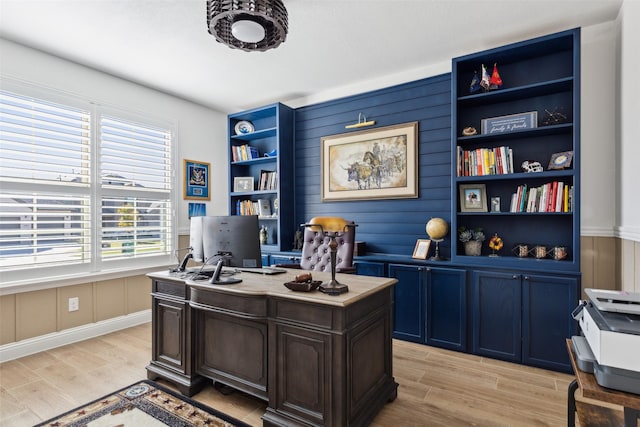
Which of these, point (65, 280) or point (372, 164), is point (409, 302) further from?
point (65, 280)

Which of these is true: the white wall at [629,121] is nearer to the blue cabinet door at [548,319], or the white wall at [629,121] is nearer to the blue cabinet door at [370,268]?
the blue cabinet door at [548,319]

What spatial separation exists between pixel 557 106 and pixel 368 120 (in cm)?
180

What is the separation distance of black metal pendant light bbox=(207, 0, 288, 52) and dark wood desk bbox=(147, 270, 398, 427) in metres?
1.61

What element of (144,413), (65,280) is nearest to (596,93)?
(144,413)

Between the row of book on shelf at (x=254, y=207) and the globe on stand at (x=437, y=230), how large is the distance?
2.14m

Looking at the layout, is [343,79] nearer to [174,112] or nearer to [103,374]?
[174,112]

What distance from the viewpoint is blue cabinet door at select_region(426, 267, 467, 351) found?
2986 mm

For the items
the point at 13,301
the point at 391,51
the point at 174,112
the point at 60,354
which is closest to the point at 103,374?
the point at 60,354

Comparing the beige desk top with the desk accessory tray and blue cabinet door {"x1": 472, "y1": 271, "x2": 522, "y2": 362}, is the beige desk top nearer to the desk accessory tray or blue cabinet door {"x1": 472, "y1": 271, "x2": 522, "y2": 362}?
the desk accessory tray

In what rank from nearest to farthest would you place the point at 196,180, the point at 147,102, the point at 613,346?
the point at 613,346 → the point at 147,102 → the point at 196,180

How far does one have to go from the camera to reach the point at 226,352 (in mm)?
2199

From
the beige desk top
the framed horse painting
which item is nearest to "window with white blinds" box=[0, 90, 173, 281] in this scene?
the beige desk top

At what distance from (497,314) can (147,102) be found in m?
4.40

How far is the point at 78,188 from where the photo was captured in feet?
11.1
